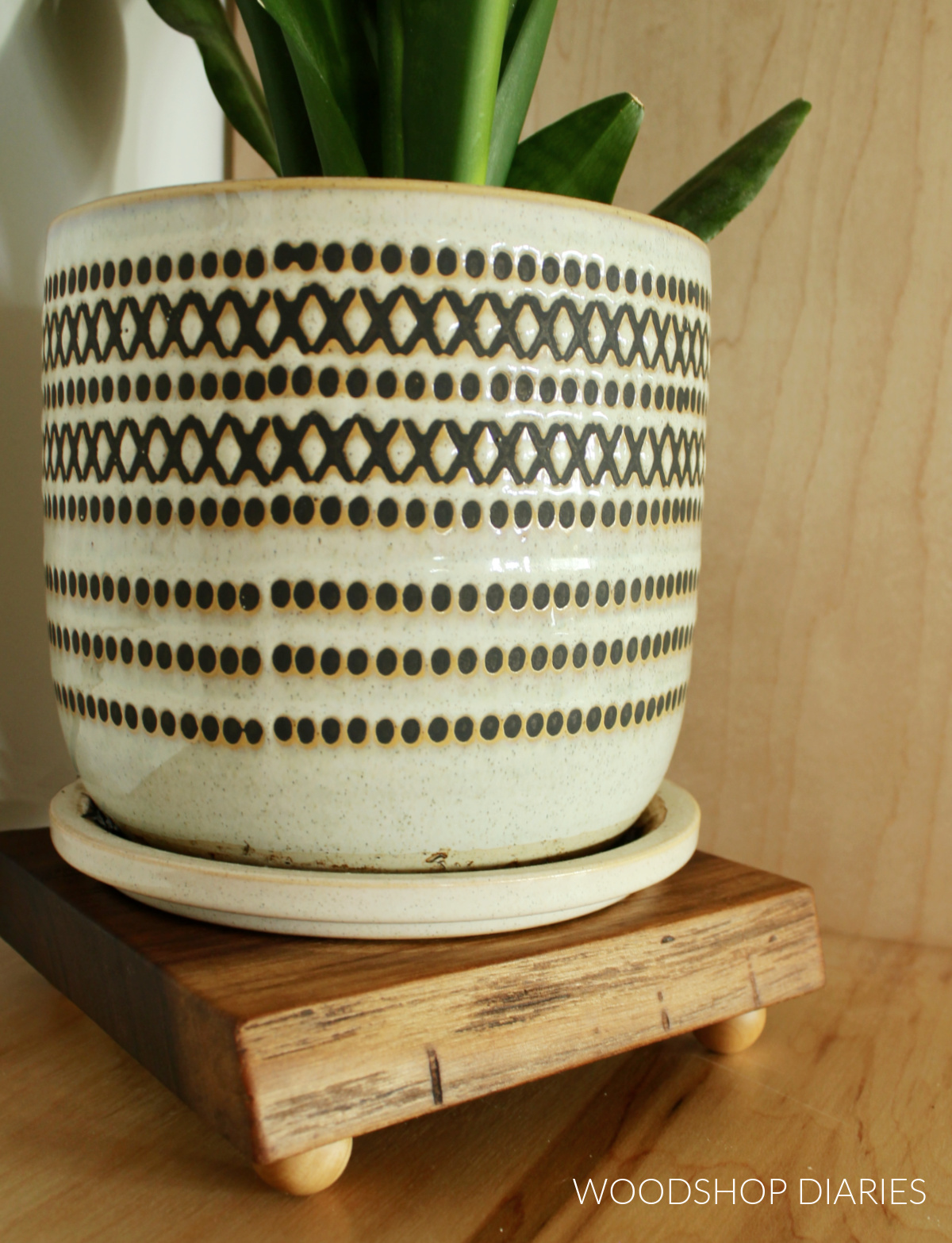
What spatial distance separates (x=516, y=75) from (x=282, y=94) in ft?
0.27

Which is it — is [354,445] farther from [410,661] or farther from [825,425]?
[825,425]

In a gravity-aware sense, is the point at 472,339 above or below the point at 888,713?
above

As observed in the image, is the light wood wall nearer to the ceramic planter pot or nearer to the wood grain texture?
the wood grain texture

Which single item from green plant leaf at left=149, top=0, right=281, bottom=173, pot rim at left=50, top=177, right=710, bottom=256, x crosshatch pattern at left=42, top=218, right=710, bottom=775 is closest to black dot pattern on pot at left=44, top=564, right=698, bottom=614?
x crosshatch pattern at left=42, top=218, right=710, bottom=775

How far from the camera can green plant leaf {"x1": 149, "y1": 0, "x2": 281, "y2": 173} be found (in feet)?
1.31

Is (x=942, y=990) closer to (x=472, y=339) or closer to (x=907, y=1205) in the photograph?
(x=907, y=1205)

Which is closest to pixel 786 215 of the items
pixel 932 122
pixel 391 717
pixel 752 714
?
pixel 932 122

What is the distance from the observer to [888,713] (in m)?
0.49

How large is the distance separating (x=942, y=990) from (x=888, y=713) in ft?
0.40

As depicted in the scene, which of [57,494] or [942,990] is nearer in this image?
[57,494]

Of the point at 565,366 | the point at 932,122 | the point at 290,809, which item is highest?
the point at 932,122

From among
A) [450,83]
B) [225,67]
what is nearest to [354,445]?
[450,83]

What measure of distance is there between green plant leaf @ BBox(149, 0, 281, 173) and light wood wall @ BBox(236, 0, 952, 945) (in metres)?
0.15

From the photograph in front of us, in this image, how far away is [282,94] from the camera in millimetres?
366
